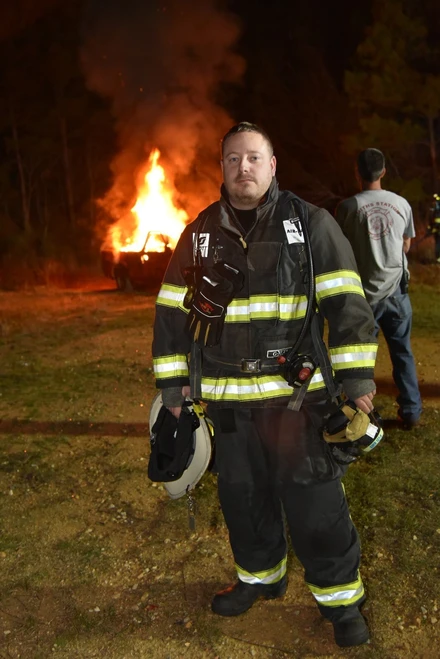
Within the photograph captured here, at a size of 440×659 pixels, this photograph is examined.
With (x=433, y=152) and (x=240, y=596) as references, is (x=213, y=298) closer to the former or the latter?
(x=240, y=596)

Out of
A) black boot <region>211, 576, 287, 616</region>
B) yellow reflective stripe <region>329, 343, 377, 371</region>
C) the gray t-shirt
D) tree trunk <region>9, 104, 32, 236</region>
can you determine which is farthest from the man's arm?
tree trunk <region>9, 104, 32, 236</region>

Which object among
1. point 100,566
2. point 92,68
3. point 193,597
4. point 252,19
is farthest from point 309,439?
point 252,19

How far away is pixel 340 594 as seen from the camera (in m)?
2.72

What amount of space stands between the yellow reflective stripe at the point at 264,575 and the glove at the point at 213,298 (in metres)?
1.10

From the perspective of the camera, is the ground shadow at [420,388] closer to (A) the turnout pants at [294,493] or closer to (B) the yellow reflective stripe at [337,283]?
(A) the turnout pants at [294,493]

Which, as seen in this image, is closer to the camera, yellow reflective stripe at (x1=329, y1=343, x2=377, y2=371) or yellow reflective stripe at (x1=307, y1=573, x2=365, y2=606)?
yellow reflective stripe at (x1=329, y1=343, x2=377, y2=371)

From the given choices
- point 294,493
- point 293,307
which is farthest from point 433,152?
point 294,493

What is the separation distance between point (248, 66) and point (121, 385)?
22.4 meters

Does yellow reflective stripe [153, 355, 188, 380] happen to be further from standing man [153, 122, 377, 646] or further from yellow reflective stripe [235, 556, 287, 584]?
yellow reflective stripe [235, 556, 287, 584]

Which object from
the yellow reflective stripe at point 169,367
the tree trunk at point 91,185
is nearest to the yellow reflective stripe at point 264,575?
the yellow reflective stripe at point 169,367

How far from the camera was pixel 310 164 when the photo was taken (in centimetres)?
2711

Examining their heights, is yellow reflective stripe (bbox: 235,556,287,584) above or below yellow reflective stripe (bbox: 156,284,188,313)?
below

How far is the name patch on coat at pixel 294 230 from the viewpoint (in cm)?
264

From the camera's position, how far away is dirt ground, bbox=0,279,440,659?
2766mm
